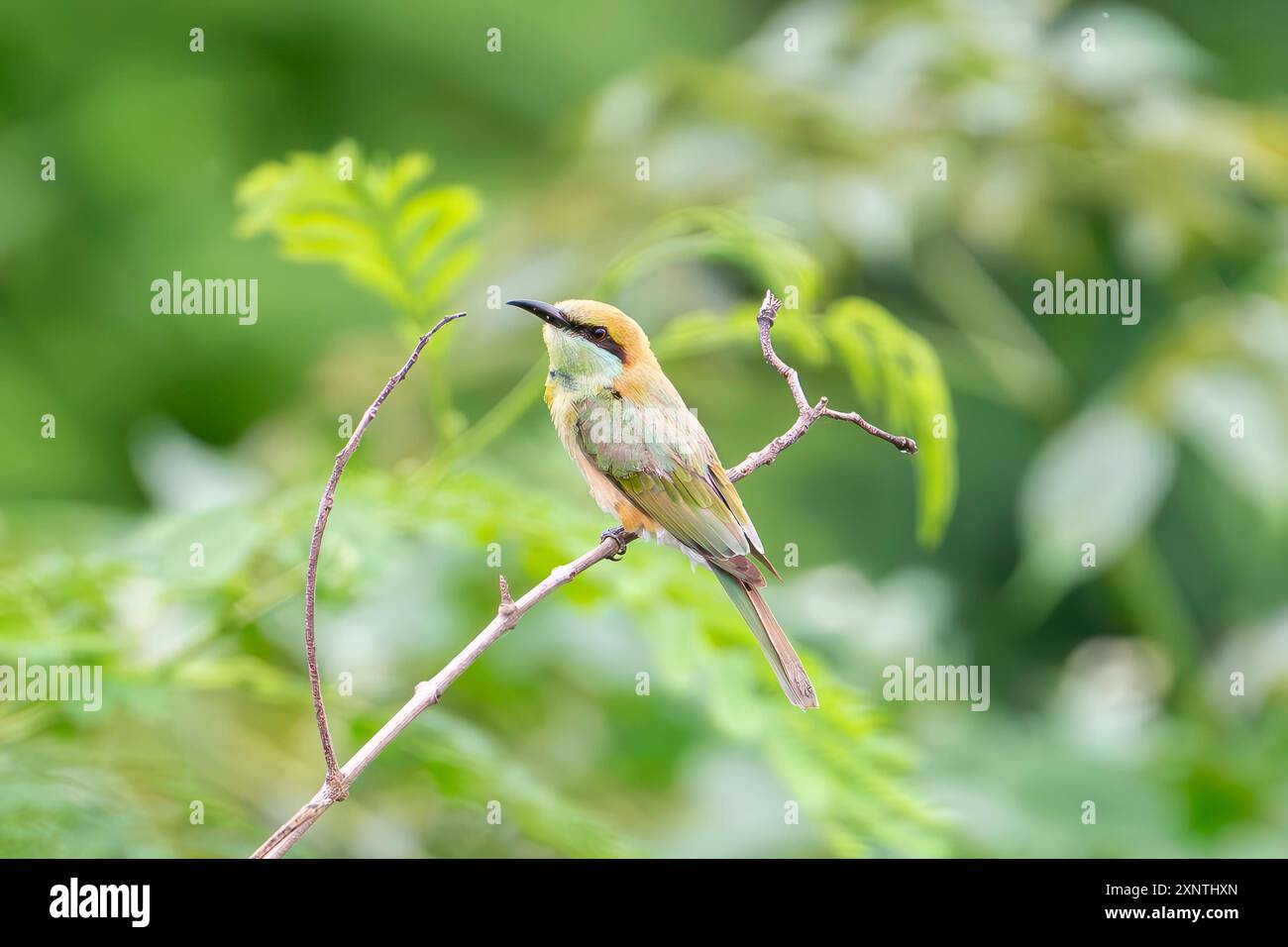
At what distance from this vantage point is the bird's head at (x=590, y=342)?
1.62 m

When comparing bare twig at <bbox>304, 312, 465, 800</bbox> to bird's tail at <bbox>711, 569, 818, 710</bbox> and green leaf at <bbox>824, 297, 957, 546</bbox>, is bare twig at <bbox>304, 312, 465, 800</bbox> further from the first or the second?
green leaf at <bbox>824, 297, 957, 546</bbox>

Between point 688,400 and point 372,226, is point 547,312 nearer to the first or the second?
point 372,226

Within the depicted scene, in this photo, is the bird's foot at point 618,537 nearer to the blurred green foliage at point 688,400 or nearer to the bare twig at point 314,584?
the blurred green foliage at point 688,400

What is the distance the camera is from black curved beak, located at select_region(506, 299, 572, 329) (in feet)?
4.64

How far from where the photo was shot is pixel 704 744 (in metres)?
2.76

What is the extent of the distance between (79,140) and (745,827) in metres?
2.78

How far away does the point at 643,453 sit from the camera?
5.14 feet

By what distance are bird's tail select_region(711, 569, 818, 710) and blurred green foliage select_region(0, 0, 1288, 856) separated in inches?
11.6

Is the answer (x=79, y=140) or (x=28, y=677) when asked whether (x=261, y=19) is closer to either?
(x=79, y=140)

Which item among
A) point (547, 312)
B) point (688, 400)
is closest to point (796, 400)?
point (547, 312)

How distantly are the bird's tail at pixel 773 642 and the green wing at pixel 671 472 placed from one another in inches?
1.7
